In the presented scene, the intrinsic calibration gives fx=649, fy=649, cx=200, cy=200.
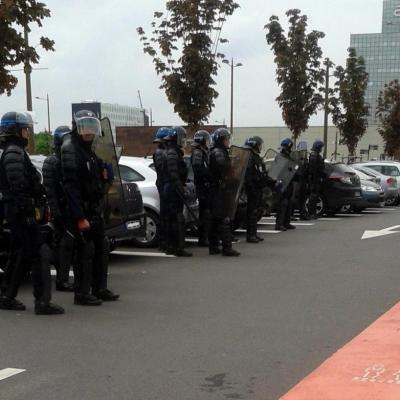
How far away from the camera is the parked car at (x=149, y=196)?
34.4 ft

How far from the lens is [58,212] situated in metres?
6.91

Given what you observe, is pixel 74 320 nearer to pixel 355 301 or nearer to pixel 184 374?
pixel 184 374

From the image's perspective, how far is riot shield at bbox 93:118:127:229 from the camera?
723cm

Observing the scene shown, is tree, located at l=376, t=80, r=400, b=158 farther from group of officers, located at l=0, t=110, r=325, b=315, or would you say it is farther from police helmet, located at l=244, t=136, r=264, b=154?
group of officers, located at l=0, t=110, r=325, b=315

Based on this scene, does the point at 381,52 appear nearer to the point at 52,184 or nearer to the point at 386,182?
the point at 386,182

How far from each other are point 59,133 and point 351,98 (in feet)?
88.1

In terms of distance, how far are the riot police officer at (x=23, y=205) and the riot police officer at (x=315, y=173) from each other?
377 inches

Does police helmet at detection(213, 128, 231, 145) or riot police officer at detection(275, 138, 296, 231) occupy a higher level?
police helmet at detection(213, 128, 231, 145)

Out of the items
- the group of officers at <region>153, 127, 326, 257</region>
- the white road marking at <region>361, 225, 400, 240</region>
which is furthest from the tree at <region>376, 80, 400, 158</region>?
the group of officers at <region>153, 127, 326, 257</region>

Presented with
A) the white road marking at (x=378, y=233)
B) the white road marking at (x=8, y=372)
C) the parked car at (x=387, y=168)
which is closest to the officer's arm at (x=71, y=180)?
the white road marking at (x=8, y=372)

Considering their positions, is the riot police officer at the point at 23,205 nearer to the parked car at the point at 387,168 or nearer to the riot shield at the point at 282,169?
the riot shield at the point at 282,169

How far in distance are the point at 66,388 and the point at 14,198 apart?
7.64 feet

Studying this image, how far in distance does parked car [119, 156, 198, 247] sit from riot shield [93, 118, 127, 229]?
286 cm

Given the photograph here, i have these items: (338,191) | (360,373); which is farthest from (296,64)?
(360,373)
